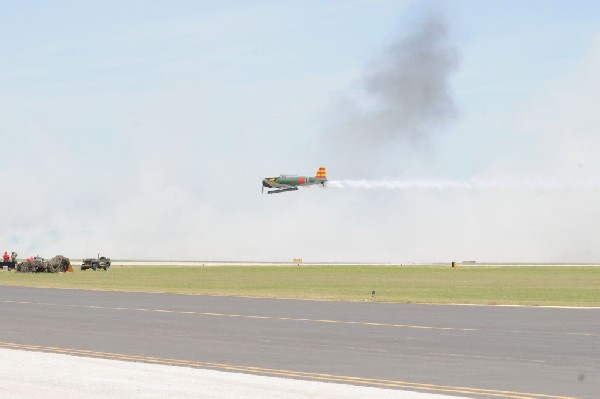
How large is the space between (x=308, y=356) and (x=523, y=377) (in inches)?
206

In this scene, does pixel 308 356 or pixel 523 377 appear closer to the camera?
pixel 523 377

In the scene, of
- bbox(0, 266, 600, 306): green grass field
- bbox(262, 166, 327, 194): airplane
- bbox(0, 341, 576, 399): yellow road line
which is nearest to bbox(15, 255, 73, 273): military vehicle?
bbox(0, 266, 600, 306): green grass field

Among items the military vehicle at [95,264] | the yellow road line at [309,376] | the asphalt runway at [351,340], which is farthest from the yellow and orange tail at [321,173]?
the yellow road line at [309,376]

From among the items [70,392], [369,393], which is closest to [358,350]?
[369,393]

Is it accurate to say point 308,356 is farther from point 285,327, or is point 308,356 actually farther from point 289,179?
point 289,179

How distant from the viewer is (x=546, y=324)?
31.0 m

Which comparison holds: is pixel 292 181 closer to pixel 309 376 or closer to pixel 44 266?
pixel 44 266

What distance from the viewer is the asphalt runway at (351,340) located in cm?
1852

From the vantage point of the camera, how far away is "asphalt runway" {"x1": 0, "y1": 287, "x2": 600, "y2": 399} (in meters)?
18.5

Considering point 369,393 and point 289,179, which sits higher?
point 289,179

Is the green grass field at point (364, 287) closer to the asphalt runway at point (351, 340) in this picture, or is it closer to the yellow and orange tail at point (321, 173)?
the asphalt runway at point (351, 340)

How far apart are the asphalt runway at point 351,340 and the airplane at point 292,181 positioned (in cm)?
7784

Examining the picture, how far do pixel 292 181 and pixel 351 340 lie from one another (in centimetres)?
9566

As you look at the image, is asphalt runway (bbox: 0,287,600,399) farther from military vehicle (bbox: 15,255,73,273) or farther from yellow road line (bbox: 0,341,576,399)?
military vehicle (bbox: 15,255,73,273)
